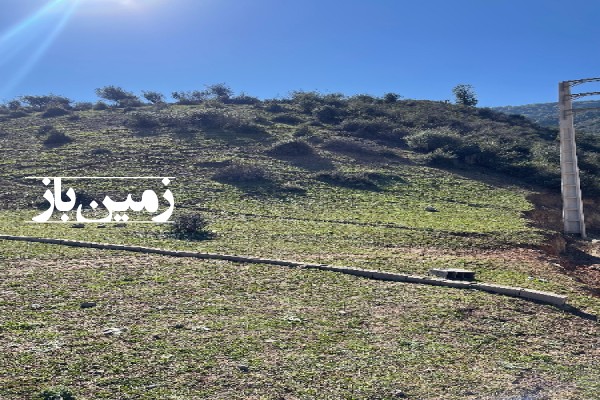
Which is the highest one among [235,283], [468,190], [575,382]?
[468,190]

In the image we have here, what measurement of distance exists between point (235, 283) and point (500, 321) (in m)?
4.47

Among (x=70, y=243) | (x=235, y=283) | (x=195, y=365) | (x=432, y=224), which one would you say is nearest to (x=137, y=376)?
(x=195, y=365)

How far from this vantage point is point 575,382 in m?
6.02

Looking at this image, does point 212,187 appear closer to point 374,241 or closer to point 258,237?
point 258,237

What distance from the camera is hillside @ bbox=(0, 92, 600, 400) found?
19.3 ft

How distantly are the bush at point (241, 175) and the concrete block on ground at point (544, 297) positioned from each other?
1438 centimetres

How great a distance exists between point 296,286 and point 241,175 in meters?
13.5

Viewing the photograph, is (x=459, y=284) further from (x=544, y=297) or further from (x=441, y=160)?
(x=441, y=160)

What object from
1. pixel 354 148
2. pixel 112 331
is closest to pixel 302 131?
pixel 354 148

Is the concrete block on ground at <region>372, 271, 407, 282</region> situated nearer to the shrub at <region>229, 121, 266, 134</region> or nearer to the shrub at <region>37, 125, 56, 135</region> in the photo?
the shrub at <region>229, 121, 266, 134</region>

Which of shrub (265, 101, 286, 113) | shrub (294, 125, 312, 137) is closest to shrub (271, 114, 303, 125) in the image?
shrub (265, 101, 286, 113)

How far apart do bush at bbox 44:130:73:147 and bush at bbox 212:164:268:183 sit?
1176 centimetres

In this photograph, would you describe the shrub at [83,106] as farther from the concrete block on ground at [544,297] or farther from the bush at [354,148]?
the concrete block on ground at [544,297]

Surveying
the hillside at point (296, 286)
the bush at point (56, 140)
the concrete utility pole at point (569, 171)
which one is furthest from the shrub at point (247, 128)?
the concrete utility pole at point (569, 171)
